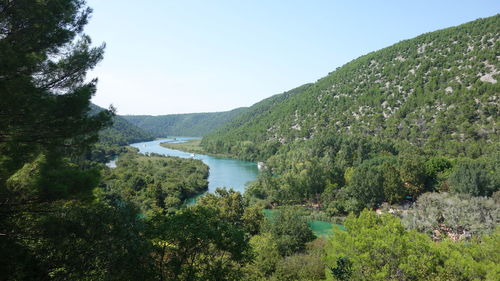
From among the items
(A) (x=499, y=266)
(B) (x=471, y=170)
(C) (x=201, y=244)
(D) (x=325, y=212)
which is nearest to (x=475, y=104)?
(B) (x=471, y=170)

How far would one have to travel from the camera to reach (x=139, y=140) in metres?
158

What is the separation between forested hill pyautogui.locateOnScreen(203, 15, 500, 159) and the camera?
178ft

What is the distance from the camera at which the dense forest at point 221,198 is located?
262 inches

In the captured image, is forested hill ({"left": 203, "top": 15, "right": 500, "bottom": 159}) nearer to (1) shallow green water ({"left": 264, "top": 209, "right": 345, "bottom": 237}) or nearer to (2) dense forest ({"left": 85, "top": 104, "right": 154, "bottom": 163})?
(1) shallow green water ({"left": 264, "top": 209, "right": 345, "bottom": 237})

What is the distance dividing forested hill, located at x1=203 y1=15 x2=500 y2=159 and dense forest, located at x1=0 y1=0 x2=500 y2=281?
46 cm

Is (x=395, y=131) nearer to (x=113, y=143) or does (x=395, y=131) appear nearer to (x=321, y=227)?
(x=321, y=227)

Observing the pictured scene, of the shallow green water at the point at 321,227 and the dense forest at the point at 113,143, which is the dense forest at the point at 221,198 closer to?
the dense forest at the point at 113,143

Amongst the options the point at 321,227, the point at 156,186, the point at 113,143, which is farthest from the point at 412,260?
the point at 113,143

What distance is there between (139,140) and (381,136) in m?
126

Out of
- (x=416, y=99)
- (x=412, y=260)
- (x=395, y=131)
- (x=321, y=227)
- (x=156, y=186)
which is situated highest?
(x=416, y=99)

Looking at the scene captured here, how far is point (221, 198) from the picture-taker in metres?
31.2

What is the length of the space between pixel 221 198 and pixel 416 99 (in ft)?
181

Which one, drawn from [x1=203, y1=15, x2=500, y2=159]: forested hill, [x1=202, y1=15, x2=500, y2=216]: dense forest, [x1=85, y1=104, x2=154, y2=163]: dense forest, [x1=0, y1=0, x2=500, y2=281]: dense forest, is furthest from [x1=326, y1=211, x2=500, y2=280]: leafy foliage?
[x1=203, y1=15, x2=500, y2=159]: forested hill

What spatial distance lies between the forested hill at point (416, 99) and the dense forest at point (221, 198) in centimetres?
46
